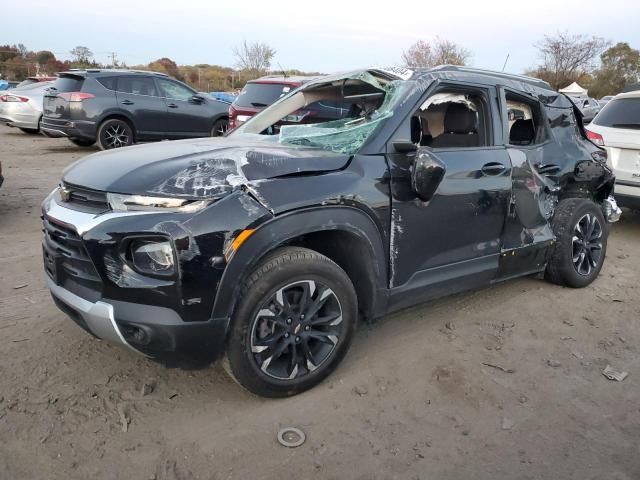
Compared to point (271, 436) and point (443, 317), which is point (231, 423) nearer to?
point (271, 436)

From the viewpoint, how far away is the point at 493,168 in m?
3.66

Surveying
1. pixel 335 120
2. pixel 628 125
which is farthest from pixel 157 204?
pixel 628 125

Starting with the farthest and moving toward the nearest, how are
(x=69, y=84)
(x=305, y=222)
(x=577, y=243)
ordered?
1. (x=69, y=84)
2. (x=577, y=243)
3. (x=305, y=222)

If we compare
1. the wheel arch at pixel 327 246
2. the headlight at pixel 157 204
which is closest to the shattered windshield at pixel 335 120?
the wheel arch at pixel 327 246

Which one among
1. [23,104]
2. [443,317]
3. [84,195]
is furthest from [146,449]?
[23,104]

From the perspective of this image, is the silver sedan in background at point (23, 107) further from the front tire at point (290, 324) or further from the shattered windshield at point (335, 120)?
the front tire at point (290, 324)

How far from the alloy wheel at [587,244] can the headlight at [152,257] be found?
3.52 meters

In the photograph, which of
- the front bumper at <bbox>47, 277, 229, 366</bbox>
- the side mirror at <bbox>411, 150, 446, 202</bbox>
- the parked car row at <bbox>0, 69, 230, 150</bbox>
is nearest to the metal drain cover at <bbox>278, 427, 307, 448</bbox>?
the front bumper at <bbox>47, 277, 229, 366</bbox>

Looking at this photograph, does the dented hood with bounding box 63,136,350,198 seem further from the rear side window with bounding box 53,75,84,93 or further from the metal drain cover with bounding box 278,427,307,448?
the rear side window with bounding box 53,75,84,93

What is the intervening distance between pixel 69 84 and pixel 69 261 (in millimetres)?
9391

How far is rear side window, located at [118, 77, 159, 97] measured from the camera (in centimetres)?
1088

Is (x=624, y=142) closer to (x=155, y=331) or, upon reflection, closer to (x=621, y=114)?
(x=621, y=114)

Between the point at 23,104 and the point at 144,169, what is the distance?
1282 centimetres

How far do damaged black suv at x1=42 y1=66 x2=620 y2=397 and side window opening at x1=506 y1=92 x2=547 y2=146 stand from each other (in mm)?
14
